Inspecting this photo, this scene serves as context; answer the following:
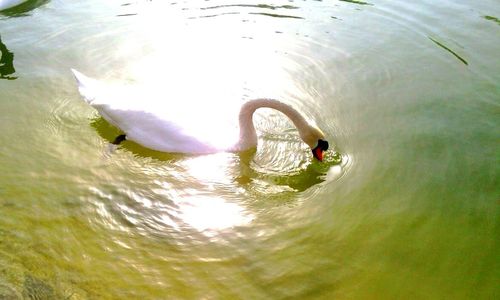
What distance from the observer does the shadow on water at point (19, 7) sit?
929 centimetres

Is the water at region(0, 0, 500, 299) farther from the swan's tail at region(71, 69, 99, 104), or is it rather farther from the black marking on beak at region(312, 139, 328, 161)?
the swan's tail at region(71, 69, 99, 104)

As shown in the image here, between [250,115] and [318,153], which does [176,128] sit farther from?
[318,153]

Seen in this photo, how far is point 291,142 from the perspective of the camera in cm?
590

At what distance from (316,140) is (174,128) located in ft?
5.38

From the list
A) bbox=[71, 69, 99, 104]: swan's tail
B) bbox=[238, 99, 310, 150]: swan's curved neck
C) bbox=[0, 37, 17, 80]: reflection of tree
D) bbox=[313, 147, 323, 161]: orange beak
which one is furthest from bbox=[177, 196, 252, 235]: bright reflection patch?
bbox=[0, 37, 17, 80]: reflection of tree

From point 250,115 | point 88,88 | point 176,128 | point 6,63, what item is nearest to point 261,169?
point 250,115

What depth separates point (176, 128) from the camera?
543 centimetres

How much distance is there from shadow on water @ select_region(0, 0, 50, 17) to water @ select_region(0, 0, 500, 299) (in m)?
0.48

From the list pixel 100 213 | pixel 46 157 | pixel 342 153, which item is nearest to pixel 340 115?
pixel 342 153

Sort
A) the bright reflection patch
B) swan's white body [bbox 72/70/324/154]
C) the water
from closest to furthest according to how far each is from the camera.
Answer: the water
the bright reflection patch
swan's white body [bbox 72/70/324/154]

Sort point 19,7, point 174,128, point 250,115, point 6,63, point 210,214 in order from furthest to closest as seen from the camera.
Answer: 1. point 19,7
2. point 6,63
3. point 250,115
4. point 174,128
5. point 210,214

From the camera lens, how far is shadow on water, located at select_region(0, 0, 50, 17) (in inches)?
366

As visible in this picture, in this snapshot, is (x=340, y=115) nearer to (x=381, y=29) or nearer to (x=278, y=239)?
(x=278, y=239)

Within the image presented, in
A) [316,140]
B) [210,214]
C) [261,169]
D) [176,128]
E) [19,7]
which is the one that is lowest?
[210,214]
